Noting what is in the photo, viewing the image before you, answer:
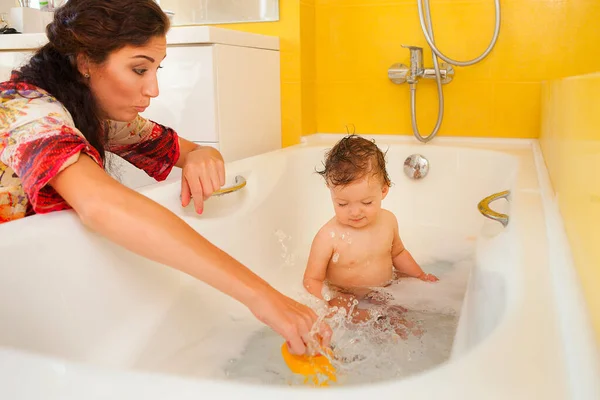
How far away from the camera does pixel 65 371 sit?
531mm

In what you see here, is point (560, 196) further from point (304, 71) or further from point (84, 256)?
point (304, 71)

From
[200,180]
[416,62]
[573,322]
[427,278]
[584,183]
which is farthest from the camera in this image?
[416,62]

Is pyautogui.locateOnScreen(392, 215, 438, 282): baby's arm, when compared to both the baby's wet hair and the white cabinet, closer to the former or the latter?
the baby's wet hair

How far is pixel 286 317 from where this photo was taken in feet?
2.82

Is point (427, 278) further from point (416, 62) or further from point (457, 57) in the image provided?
point (457, 57)

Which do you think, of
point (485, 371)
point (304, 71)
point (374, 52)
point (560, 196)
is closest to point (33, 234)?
point (485, 371)

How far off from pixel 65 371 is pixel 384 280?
1118 mm

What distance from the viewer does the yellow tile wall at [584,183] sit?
625 millimetres

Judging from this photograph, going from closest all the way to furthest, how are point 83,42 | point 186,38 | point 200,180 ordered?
point 83,42
point 200,180
point 186,38

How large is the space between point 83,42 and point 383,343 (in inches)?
31.6

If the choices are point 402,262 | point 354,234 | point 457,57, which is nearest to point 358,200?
point 354,234

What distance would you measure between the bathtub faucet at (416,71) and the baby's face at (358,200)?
85 centimetres

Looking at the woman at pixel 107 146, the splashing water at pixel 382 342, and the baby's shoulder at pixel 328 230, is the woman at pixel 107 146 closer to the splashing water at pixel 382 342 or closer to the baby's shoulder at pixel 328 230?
the splashing water at pixel 382 342

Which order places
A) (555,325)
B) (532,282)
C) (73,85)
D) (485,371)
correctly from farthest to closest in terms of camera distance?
(73,85)
(532,282)
(555,325)
(485,371)
